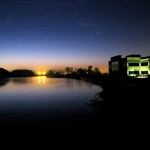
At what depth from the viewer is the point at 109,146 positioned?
14242 millimetres

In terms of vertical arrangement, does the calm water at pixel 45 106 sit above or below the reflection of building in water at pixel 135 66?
below

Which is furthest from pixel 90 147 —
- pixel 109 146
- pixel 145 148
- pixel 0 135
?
pixel 0 135

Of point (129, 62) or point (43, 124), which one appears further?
point (129, 62)

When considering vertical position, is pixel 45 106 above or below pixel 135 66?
below

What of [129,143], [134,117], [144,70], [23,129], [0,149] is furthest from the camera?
[144,70]

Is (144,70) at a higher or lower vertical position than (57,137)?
higher

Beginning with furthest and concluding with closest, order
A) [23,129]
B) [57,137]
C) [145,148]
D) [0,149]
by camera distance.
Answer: [23,129] → [57,137] → [0,149] → [145,148]

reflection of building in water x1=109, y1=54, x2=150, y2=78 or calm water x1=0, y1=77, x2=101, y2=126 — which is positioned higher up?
reflection of building in water x1=109, y1=54, x2=150, y2=78

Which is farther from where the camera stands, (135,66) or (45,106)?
(135,66)

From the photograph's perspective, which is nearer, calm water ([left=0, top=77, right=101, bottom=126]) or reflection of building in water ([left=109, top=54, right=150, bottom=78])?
calm water ([left=0, top=77, right=101, bottom=126])

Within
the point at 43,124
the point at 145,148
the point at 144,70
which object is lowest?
the point at 43,124

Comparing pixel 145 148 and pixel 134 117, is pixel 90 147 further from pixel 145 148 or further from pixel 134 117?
pixel 134 117

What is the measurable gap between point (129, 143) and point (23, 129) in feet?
45.3

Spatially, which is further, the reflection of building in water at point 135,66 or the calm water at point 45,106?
the reflection of building in water at point 135,66
